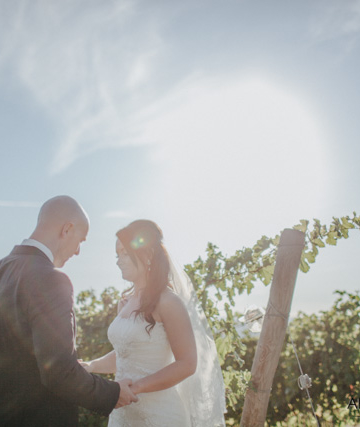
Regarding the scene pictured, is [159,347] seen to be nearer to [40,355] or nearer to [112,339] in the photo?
[112,339]

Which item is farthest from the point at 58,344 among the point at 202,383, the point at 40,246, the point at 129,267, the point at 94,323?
the point at 94,323

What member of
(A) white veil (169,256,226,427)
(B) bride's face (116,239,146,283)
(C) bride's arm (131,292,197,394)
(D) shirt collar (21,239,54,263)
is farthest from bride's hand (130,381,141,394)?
(D) shirt collar (21,239,54,263)

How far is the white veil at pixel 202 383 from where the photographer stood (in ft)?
10.1

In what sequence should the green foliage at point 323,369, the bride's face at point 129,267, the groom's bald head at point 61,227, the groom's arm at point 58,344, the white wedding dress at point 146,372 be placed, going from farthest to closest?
1. the green foliage at point 323,369
2. the bride's face at point 129,267
3. the white wedding dress at point 146,372
4. the groom's bald head at point 61,227
5. the groom's arm at point 58,344

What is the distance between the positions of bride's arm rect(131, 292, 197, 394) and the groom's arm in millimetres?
455

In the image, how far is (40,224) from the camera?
2750 mm

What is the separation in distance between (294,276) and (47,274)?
220cm

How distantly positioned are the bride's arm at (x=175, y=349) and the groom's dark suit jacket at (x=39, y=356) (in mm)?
469

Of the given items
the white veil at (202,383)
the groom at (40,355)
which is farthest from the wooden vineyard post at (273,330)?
the groom at (40,355)

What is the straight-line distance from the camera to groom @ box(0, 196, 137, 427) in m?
2.22

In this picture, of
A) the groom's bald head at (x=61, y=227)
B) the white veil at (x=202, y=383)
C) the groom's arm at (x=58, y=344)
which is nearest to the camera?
the groom's arm at (x=58, y=344)

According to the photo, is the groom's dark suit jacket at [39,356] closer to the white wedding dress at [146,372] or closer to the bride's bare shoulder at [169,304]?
the white wedding dress at [146,372]

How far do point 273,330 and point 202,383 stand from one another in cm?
79

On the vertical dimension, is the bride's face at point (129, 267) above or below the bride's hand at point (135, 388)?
above
